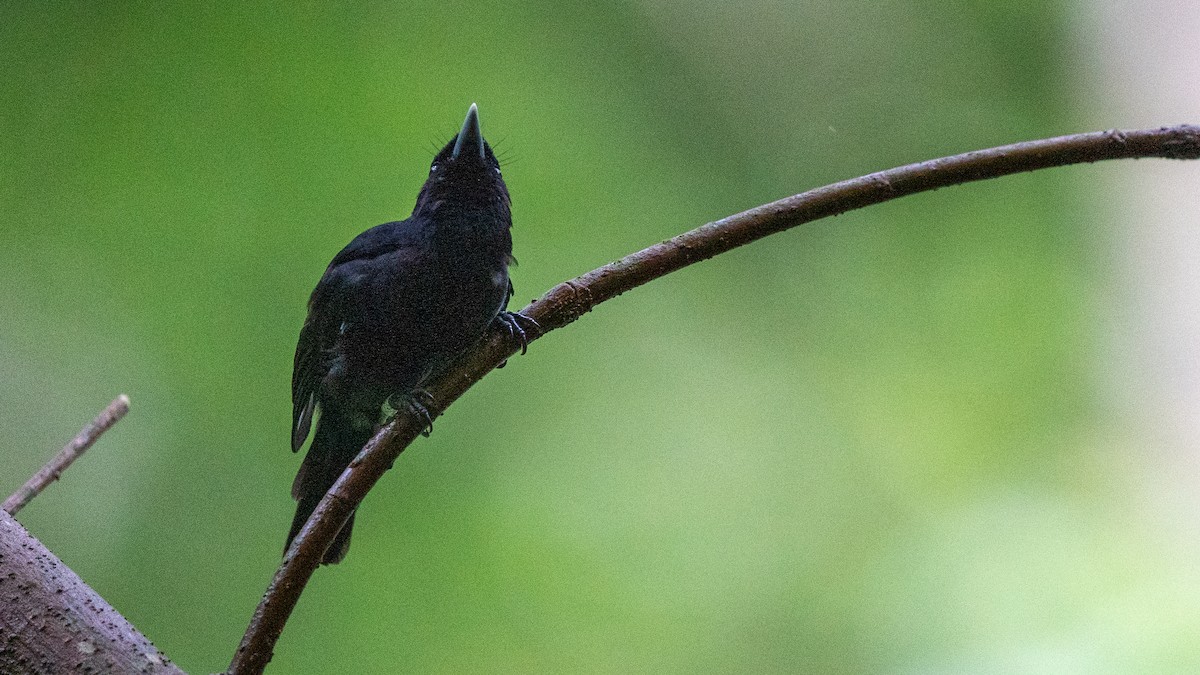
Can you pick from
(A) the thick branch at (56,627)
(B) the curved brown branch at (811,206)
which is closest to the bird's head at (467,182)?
(B) the curved brown branch at (811,206)

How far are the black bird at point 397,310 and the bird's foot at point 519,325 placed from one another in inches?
1.7

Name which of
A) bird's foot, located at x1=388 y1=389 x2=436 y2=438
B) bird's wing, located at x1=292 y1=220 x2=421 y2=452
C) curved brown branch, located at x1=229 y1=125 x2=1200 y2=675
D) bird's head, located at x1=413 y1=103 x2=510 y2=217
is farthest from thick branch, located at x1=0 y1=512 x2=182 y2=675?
bird's head, located at x1=413 y1=103 x2=510 y2=217

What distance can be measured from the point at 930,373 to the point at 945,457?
307mm

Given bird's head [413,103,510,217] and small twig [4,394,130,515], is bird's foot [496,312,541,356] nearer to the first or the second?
bird's head [413,103,510,217]

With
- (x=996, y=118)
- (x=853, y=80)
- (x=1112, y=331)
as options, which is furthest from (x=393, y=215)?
(x=1112, y=331)

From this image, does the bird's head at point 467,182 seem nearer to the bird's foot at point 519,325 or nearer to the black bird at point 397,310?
the black bird at point 397,310

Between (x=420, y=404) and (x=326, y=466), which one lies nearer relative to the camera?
(x=420, y=404)

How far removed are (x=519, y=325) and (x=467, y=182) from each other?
56 cm

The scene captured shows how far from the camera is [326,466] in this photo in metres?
2.04

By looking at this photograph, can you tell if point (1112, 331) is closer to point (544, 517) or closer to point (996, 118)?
point (996, 118)

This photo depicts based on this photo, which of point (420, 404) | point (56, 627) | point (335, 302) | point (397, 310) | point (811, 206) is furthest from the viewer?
point (335, 302)

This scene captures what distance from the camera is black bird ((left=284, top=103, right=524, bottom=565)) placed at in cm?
191

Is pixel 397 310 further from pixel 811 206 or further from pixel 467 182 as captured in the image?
pixel 811 206

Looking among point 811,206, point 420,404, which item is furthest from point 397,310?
point 811,206
